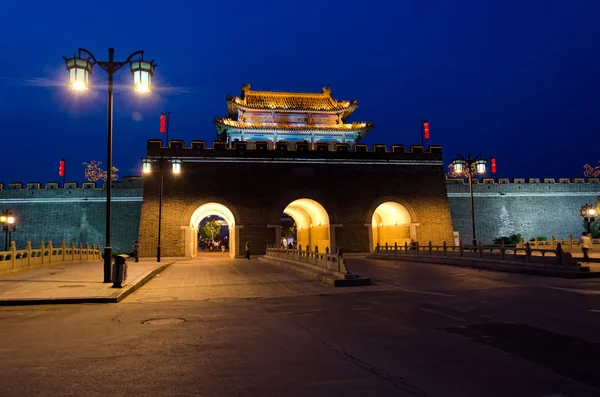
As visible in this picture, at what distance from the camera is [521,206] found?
37.1 metres

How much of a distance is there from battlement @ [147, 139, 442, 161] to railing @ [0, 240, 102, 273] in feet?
26.2

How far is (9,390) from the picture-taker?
3785 mm

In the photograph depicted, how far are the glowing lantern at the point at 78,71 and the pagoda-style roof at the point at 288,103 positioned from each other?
2520 centimetres

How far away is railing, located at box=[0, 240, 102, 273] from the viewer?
590 inches

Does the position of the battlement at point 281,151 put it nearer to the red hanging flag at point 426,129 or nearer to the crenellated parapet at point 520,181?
the crenellated parapet at point 520,181

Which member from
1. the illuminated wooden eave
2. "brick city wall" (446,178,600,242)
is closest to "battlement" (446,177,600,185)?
"brick city wall" (446,178,600,242)

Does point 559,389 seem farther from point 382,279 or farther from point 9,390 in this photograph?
point 382,279

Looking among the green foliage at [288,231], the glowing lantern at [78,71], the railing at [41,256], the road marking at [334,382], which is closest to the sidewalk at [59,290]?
the railing at [41,256]

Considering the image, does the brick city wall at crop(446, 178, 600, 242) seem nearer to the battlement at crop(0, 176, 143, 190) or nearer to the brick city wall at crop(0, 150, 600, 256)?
the brick city wall at crop(0, 150, 600, 256)

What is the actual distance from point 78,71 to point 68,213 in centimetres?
2508

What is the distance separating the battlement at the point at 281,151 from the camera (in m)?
30.7

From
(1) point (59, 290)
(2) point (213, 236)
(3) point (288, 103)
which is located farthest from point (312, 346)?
(2) point (213, 236)

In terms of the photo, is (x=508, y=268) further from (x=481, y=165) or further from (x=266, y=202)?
(x=266, y=202)

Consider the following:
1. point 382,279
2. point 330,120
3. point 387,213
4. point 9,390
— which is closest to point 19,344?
point 9,390
